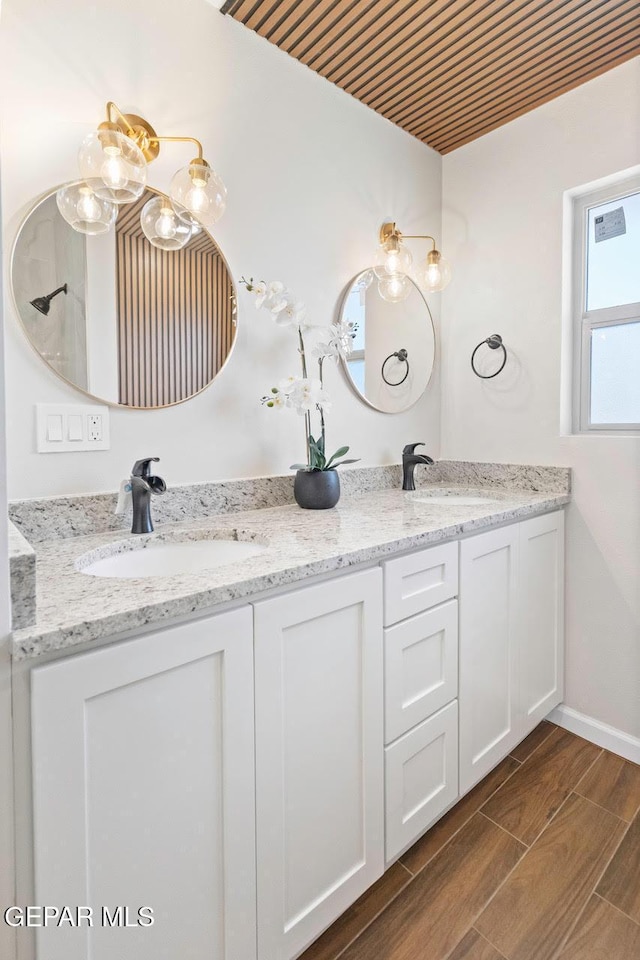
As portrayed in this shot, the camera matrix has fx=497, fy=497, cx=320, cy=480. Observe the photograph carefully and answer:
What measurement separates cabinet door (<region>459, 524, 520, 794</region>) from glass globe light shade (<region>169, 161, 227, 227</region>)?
1.17m

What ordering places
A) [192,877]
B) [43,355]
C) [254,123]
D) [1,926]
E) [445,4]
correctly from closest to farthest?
1. [1,926]
2. [192,877]
3. [43,355]
4. [445,4]
5. [254,123]

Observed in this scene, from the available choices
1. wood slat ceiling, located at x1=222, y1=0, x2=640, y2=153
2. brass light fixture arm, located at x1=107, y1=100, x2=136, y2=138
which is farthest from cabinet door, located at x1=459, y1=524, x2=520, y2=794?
wood slat ceiling, located at x1=222, y1=0, x2=640, y2=153

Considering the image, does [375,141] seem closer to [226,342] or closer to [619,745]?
[226,342]

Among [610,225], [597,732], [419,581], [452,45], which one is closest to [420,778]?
[419,581]

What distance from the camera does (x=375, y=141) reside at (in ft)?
6.59

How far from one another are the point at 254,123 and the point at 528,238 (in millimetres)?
1138

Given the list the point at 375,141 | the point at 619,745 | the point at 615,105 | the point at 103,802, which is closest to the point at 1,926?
the point at 103,802

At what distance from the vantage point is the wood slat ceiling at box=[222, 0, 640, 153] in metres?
1.52

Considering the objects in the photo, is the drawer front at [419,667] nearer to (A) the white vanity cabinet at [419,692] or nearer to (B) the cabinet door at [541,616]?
(A) the white vanity cabinet at [419,692]

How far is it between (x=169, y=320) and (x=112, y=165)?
14.9 inches

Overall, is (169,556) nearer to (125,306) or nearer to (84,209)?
(125,306)

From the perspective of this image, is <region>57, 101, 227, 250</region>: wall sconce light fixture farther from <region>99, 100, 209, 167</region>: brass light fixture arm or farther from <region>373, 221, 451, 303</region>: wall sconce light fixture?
<region>373, 221, 451, 303</region>: wall sconce light fixture

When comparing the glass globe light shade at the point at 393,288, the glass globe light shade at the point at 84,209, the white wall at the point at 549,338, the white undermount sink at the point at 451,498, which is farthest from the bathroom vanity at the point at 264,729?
the glass globe light shade at the point at 393,288

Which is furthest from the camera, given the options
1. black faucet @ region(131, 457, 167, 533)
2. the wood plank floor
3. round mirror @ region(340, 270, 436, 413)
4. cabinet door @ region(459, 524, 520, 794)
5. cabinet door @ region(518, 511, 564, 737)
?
round mirror @ region(340, 270, 436, 413)
